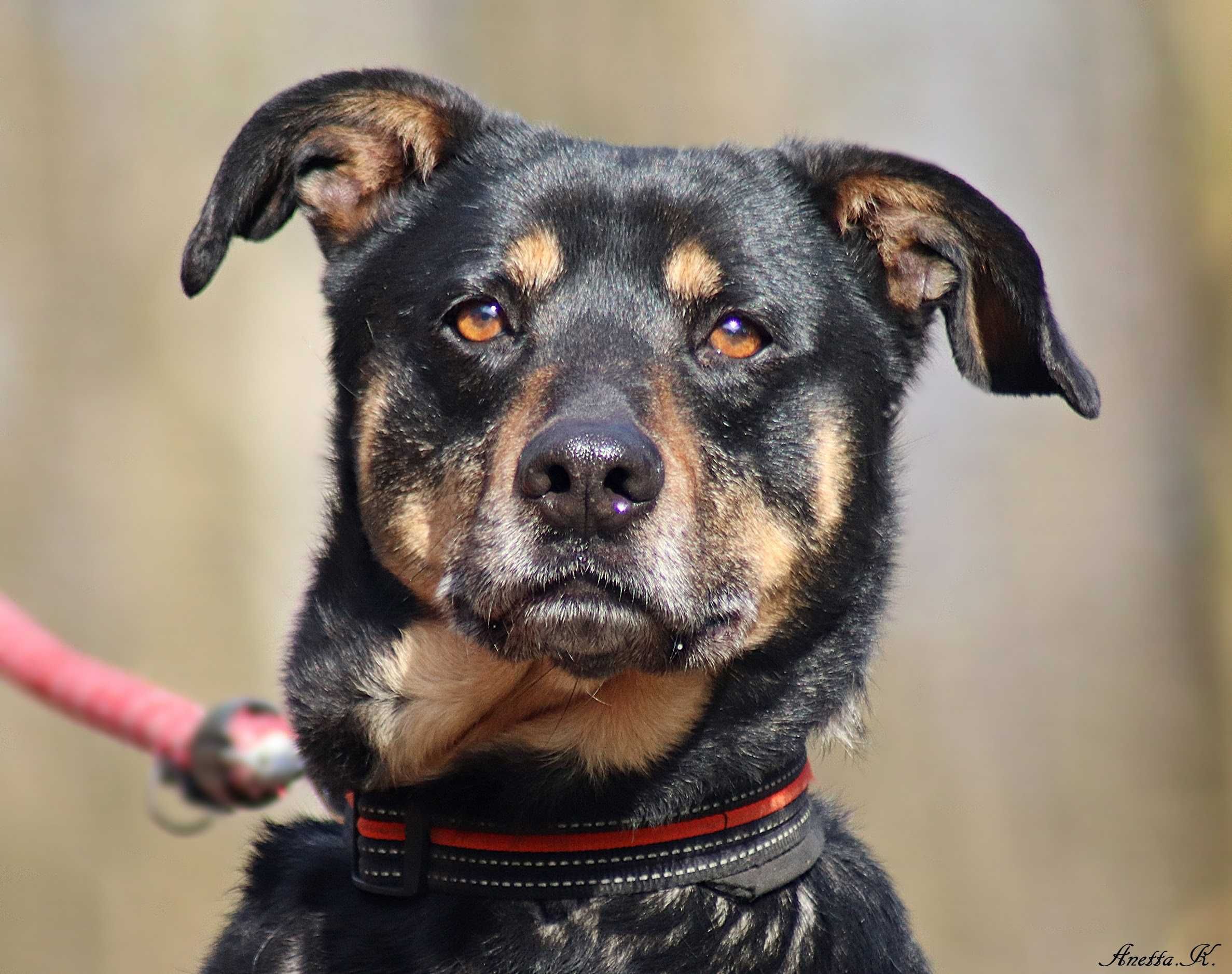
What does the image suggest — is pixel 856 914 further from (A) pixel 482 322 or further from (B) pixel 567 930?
(A) pixel 482 322

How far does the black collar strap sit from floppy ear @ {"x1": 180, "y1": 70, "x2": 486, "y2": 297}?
1267mm

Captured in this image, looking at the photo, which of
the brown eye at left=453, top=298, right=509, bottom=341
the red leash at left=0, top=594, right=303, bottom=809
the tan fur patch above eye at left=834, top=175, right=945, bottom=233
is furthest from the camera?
the red leash at left=0, top=594, right=303, bottom=809

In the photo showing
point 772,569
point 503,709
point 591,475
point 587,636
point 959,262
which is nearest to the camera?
point 591,475

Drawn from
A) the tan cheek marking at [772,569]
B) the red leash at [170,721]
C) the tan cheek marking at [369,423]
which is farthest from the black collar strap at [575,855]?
the red leash at [170,721]

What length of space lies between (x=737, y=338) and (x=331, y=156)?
1.11 meters

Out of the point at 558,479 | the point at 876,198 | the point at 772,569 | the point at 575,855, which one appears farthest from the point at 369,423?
the point at 876,198

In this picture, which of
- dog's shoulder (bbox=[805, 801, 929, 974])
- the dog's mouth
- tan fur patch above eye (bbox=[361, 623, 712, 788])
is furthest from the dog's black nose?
dog's shoulder (bbox=[805, 801, 929, 974])

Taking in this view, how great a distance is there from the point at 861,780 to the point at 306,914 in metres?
8.09

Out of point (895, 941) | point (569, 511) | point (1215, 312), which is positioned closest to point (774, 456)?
point (569, 511)

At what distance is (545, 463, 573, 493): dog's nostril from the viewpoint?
8.80ft

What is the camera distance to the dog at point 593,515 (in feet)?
8.94

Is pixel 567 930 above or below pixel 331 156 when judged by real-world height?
below

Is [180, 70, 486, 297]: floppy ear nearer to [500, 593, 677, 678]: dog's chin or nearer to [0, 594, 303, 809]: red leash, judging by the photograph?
[500, 593, 677, 678]: dog's chin

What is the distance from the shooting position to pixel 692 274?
10.4 ft
